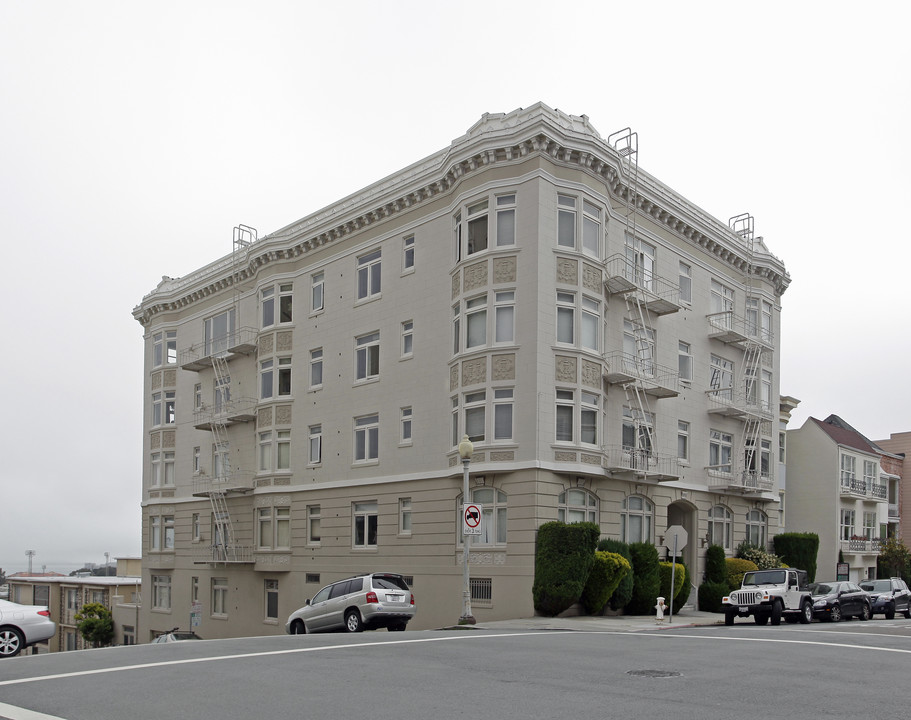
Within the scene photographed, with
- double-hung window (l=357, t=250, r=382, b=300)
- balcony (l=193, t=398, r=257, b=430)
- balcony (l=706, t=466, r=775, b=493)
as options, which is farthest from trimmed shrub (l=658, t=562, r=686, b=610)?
balcony (l=193, t=398, r=257, b=430)

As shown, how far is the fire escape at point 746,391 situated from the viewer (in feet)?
135

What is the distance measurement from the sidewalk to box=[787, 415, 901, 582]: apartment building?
3195 centimetres

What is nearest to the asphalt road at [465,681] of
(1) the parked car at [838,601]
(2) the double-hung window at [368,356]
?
(1) the parked car at [838,601]

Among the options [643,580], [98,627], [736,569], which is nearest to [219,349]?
[98,627]

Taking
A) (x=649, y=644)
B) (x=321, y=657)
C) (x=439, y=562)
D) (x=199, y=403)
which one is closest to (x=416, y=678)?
(x=321, y=657)

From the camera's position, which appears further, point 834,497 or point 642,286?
point 834,497

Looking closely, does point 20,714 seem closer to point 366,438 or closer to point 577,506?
point 577,506

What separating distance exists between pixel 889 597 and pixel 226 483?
2894 centimetres

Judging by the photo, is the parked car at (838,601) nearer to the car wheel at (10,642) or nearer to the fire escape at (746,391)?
the fire escape at (746,391)

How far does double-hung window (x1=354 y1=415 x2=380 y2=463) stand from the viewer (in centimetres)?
3762

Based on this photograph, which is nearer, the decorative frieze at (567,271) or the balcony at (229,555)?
the decorative frieze at (567,271)

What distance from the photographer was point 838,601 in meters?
30.9

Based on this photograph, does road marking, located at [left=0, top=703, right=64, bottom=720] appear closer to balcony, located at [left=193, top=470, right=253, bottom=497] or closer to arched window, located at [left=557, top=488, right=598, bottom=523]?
arched window, located at [left=557, top=488, right=598, bottom=523]

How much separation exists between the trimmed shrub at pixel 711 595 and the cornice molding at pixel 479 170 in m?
14.5
